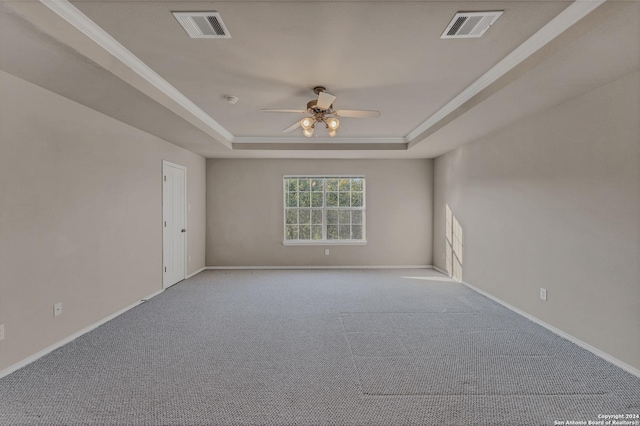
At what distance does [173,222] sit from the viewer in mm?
5238

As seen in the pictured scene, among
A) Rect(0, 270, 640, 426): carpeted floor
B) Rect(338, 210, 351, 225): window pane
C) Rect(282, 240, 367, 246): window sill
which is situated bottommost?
Rect(0, 270, 640, 426): carpeted floor

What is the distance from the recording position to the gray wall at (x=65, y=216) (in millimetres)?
2508

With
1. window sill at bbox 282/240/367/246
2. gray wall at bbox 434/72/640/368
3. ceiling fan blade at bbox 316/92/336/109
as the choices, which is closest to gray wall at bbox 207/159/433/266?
window sill at bbox 282/240/367/246

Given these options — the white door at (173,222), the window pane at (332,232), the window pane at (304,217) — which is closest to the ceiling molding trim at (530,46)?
the window pane at (332,232)

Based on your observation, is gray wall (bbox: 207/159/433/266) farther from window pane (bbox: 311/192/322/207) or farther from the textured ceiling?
the textured ceiling

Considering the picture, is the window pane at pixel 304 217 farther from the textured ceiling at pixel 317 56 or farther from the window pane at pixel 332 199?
the textured ceiling at pixel 317 56

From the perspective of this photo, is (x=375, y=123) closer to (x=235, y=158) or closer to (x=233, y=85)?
(x=233, y=85)

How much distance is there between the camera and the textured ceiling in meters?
2.00

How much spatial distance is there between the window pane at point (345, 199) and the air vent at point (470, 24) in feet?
14.8

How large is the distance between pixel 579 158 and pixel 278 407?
3.37m

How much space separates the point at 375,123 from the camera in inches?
188

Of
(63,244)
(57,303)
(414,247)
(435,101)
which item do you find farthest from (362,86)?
(414,247)

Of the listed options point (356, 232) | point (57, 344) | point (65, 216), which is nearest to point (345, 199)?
point (356, 232)

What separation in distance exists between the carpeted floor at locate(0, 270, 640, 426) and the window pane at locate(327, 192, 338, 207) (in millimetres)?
3093
